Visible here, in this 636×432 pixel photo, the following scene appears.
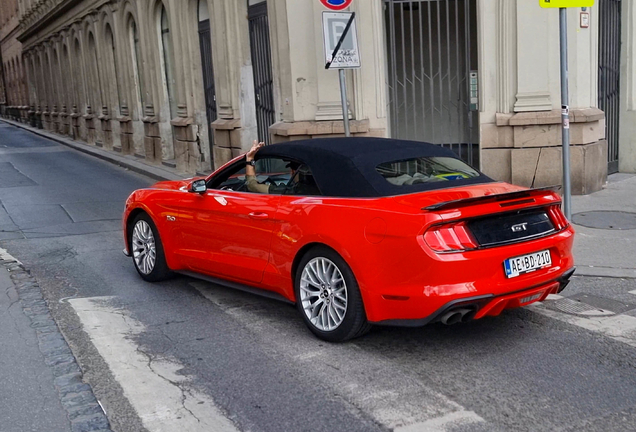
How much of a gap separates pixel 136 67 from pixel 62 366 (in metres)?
20.2

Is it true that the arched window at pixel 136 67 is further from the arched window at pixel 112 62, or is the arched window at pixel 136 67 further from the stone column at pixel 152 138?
the arched window at pixel 112 62

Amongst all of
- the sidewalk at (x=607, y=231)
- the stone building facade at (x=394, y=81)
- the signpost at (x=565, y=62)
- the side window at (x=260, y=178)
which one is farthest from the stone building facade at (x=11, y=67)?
the signpost at (x=565, y=62)

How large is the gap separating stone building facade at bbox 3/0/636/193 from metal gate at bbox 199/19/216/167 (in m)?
0.06

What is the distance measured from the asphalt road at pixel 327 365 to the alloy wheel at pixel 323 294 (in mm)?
182

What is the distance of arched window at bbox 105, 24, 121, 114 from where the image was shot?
26.8 meters

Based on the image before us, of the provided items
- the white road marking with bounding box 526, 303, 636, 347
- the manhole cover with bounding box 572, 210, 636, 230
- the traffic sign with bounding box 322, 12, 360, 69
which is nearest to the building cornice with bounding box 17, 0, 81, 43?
the traffic sign with bounding box 322, 12, 360, 69

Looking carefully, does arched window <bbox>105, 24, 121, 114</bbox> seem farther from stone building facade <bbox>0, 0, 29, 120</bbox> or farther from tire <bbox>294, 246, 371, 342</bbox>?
stone building facade <bbox>0, 0, 29, 120</bbox>

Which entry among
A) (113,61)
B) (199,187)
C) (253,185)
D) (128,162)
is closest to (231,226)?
(253,185)

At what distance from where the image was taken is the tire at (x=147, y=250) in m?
7.45

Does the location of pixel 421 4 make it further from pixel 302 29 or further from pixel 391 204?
pixel 391 204

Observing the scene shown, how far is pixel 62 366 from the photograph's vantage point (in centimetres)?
526

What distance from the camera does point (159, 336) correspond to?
5902mm

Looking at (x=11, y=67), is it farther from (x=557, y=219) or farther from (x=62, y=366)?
(x=557, y=219)

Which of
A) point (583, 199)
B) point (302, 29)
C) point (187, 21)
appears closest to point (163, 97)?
point (187, 21)
